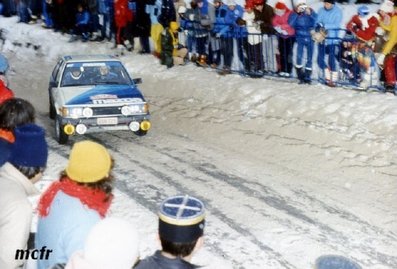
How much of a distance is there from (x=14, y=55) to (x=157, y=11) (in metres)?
6.68

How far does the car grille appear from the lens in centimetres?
1073

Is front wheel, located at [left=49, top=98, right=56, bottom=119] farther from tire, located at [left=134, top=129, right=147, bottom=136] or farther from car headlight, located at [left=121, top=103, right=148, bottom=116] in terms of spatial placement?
car headlight, located at [left=121, top=103, right=148, bottom=116]

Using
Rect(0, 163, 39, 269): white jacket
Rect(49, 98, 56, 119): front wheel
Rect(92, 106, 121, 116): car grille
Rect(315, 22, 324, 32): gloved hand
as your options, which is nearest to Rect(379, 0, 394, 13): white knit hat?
Rect(315, 22, 324, 32): gloved hand

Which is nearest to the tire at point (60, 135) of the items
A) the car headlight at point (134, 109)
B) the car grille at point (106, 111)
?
the car grille at point (106, 111)

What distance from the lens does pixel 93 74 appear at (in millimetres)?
11633

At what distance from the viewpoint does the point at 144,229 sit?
23.9 feet

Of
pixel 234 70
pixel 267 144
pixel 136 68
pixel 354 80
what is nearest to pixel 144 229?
pixel 267 144

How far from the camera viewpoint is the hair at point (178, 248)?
324cm

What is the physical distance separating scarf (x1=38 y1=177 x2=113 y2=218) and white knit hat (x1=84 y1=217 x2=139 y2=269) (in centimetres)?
58

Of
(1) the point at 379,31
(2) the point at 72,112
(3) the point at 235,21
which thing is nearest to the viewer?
(2) the point at 72,112

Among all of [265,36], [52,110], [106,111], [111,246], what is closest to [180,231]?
[111,246]

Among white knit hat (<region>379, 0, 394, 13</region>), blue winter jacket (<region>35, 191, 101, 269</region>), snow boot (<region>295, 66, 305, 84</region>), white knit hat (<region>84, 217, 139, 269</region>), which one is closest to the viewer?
white knit hat (<region>84, 217, 139, 269</region>)

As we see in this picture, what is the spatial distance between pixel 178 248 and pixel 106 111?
780 cm

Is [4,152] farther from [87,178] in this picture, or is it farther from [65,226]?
[65,226]
